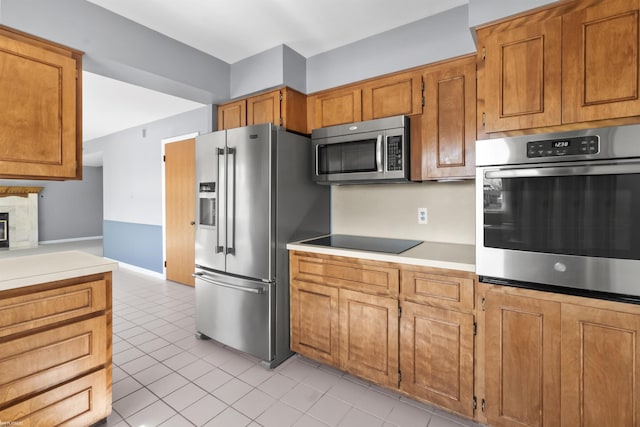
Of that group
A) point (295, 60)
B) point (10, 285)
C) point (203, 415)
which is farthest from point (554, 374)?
point (295, 60)

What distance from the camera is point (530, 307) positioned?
4.97ft

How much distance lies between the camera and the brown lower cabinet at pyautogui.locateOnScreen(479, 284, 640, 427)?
1.32 metres

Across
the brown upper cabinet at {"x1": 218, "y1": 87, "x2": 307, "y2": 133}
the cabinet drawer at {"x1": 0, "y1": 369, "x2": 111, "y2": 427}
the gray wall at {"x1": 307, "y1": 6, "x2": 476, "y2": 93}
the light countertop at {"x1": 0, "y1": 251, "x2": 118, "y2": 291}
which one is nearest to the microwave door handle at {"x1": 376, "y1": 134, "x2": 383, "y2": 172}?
the gray wall at {"x1": 307, "y1": 6, "x2": 476, "y2": 93}

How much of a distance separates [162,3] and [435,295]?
2492 mm

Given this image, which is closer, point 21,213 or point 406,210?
point 406,210

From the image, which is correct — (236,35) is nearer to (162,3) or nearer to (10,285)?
(162,3)

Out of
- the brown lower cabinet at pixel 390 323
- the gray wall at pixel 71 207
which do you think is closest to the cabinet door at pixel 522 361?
the brown lower cabinet at pixel 390 323

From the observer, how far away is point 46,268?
164cm

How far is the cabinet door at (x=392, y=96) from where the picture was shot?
2.19 meters

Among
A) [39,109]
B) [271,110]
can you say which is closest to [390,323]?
[271,110]

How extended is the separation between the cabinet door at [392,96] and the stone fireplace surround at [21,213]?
8.77 metres

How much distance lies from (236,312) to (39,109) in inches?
71.8

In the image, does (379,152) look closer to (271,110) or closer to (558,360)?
(271,110)

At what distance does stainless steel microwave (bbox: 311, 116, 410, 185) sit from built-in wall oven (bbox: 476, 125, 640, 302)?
63 centimetres
